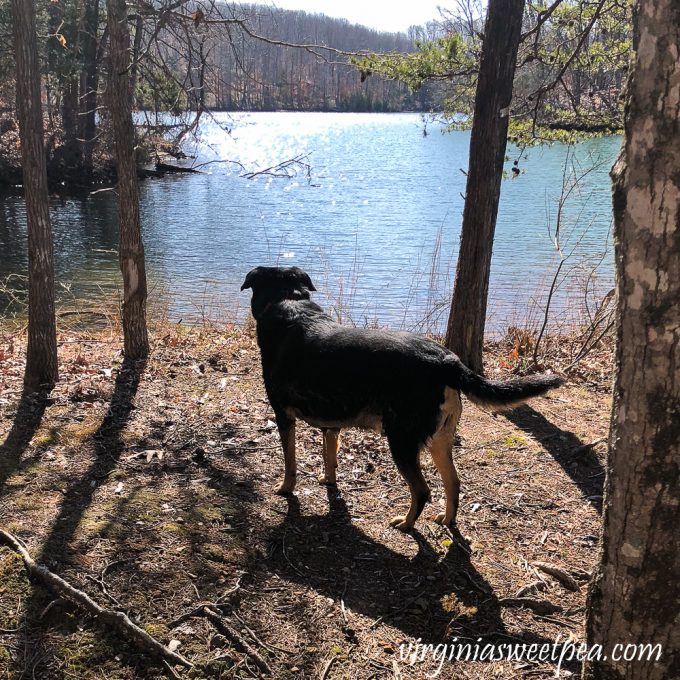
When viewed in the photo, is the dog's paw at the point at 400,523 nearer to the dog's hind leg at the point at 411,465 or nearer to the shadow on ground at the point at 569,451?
the dog's hind leg at the point at 411,465

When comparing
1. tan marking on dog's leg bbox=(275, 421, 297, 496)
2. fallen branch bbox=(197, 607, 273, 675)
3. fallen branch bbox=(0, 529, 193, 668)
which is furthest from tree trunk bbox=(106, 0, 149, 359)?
fallen branch bbox=(197, 607, 273, 675)

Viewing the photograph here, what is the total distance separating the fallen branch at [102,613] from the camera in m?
2.79

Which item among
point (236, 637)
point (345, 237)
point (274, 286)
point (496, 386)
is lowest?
point (345, 237)

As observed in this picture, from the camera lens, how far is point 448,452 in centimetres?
391

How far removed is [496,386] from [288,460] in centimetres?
156

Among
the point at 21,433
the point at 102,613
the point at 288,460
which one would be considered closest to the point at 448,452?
the point at 288,460

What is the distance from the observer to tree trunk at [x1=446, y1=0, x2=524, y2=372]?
18.3 feet

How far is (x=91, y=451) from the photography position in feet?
15.8

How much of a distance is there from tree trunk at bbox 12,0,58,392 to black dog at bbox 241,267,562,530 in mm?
2532

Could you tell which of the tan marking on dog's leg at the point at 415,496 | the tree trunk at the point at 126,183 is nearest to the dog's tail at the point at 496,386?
the tan marking on dog's leg at the point at 415,496

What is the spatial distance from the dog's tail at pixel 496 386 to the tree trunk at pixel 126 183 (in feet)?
13.4

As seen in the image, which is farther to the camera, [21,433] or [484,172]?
[484,172]

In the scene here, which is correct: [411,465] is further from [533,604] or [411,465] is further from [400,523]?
[533,604]

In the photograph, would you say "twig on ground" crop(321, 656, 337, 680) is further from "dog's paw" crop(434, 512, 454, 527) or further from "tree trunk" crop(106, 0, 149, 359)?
"tree trunk" crop(106, 0, 149, 359)
